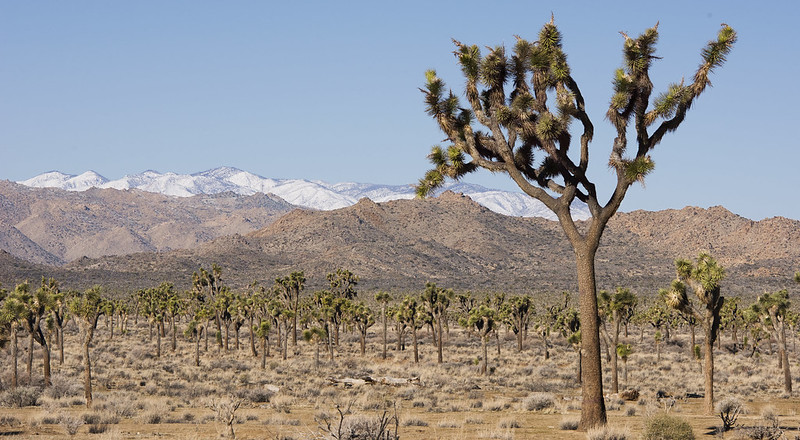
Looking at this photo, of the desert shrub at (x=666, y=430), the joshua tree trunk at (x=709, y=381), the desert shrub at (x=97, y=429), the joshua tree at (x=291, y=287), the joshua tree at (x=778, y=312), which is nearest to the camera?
the desert shrub at (x=666, y=430)

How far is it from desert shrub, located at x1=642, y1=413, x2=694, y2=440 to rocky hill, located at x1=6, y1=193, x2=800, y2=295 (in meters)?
124

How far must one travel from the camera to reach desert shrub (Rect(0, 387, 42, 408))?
997 inches

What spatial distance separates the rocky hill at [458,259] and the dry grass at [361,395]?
85.2 m

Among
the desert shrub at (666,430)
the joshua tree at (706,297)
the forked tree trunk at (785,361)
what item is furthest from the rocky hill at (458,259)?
the desert shrub at (666,430)

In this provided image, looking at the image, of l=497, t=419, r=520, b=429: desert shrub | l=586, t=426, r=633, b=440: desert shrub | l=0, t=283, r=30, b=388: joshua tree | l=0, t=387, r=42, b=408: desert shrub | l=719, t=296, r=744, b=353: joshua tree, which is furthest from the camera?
l=719, t=296, r=744, b=353: joshua tree

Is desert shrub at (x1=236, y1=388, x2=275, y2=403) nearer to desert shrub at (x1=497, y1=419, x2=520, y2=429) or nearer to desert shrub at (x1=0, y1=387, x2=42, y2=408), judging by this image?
desert shrub at (x1=0, y1=387, x2=42, y2=408)

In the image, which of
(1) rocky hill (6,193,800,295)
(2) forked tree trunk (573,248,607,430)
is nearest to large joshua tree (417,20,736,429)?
(2) forked tree trunk (573,248,607,430)

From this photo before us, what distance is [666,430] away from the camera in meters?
14.8

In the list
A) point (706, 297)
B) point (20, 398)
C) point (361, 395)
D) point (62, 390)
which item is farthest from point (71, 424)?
point (706, 297)

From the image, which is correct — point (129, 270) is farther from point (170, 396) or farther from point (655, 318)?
point (170, 396)

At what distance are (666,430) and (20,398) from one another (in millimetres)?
21103

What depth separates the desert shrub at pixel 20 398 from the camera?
25.3m

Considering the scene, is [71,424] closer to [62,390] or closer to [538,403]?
[62,390]

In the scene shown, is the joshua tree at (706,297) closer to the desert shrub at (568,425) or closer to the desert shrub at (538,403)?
the desert shrub at (538,403)
